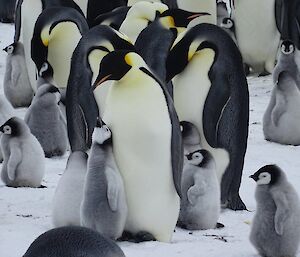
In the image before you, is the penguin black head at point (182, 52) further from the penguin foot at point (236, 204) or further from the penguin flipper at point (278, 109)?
the penguin flipper at point (278, 109)

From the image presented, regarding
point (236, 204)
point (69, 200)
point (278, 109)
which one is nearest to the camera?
point (69, 200)

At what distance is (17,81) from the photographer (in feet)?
29.1

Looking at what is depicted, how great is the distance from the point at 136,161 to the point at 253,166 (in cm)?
229

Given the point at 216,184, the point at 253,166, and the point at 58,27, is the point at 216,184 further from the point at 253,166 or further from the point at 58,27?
the point at 58,27

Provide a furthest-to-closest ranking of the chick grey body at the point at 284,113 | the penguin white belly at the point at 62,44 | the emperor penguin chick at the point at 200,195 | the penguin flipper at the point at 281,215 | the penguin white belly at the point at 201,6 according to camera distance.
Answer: the penguin white belly at the point at 201,6, the penguin white belly at the point at 62,44, the chick grey body at the point at 284,113, the emperor penguin chick at the point at 200,195, the penguin flipper at the point at 281,215

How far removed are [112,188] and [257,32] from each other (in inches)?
247

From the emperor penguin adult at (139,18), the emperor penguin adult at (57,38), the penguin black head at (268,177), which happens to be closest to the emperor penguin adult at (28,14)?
the emperor penguin adult at (57,38)

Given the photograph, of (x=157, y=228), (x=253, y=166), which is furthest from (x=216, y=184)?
(x=253, y=166)

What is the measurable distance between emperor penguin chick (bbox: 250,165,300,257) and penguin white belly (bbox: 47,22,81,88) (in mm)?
3702

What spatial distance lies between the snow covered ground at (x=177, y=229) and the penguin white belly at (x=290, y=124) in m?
0.11

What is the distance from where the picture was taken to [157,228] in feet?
15.8

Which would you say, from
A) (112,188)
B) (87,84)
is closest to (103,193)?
(112,188)

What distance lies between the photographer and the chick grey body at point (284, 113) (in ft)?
24.1

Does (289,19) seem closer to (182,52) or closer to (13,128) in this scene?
(182,52)
